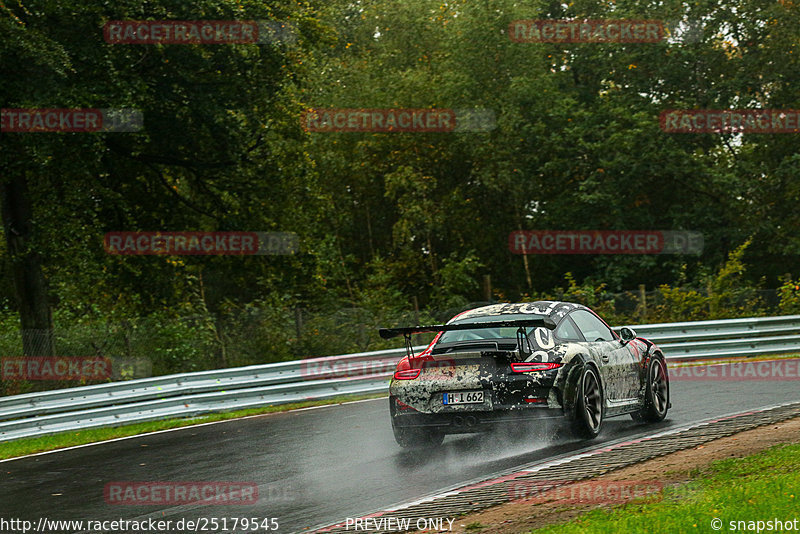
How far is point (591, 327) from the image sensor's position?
11.6 m

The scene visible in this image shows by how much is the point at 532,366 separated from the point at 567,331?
1076 mm

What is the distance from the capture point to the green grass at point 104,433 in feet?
47.2

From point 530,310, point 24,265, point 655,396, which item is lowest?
point 655,396

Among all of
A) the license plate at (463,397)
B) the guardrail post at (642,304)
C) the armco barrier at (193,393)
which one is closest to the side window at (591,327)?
the license plate at (463,397)

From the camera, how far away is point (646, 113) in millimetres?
36219

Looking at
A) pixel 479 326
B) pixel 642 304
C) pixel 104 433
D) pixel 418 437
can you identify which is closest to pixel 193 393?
pixel 104 433

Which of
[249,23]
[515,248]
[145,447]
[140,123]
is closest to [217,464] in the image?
[145,447]

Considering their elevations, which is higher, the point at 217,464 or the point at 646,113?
the point at 646,113

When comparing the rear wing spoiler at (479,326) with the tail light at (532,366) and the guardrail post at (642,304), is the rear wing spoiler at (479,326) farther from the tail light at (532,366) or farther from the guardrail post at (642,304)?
the guardrail post at (642,304)

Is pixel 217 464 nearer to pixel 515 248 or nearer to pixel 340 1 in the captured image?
pixel 515 248

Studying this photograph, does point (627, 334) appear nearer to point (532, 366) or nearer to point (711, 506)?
point (532, 366)

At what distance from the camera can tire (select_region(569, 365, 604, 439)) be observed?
10.2 metres

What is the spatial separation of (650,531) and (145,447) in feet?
27.8

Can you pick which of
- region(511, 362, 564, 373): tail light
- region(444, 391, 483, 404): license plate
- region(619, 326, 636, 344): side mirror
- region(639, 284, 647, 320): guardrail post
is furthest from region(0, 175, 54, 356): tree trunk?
region(511, 362, 564, 373): tail light
